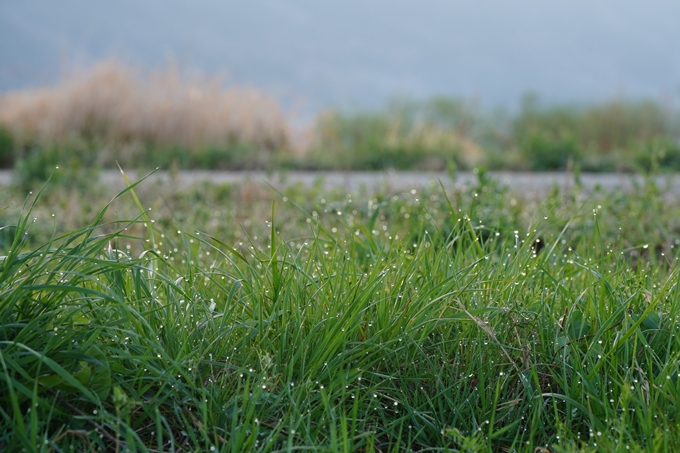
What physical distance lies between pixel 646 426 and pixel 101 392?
126cm

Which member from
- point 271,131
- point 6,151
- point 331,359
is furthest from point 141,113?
point 331,359

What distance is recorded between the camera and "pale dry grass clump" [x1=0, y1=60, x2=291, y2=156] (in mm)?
10773

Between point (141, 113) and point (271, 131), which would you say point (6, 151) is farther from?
point (271, 131)

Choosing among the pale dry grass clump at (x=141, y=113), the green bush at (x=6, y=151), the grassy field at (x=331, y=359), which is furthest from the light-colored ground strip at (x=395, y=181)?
the pale dry grass clump at (x=141, y=113)

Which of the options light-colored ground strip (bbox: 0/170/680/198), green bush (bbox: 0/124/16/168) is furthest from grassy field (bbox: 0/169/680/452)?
green bush (bbox: 0/124/16/168)

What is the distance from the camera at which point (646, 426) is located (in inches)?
65.2

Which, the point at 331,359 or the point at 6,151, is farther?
the point at 6,151

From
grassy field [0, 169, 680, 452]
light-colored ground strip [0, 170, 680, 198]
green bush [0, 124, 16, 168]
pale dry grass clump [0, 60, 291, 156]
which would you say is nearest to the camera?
Answer: grassy field [0, 169, 680, 452]

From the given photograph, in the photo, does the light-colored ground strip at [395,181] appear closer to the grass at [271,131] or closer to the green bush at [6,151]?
the grass at [271,131]

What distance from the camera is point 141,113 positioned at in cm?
1109

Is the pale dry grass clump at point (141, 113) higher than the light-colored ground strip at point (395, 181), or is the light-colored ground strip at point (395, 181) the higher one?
the pale dry grass clump at point (141, 113)

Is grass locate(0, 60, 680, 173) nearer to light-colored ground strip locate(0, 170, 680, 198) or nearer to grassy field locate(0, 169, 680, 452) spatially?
light-colored ground strip locate(0, 170, 680, 198)

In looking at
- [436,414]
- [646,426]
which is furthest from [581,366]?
Answer: [436,414]

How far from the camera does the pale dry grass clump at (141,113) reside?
1077 cm
